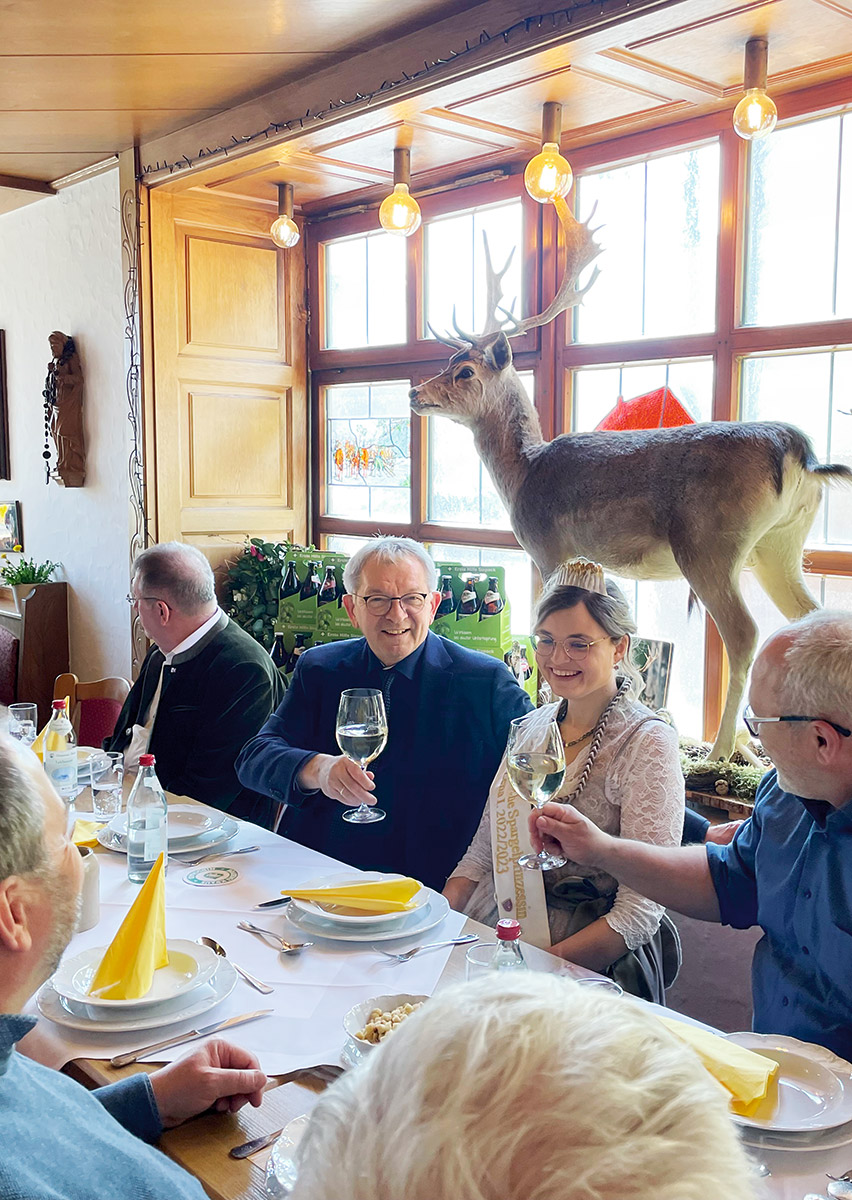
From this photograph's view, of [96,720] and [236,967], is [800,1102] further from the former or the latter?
[96,720]

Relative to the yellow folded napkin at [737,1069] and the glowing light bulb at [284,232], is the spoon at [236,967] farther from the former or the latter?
the glowing light bulb at [284,232]

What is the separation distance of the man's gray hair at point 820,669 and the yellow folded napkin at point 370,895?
2.02 ft

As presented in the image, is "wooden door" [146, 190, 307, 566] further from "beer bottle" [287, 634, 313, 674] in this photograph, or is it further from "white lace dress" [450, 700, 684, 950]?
"white lace dress" [450, 700, 684, 950]

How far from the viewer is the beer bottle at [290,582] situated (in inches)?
160

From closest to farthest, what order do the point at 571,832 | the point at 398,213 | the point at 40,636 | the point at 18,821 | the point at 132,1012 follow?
1. the point at 18,821
2. the point at 132,1012
3. the point at 571,832
4. the point at 398,213
5. the point at 40,636

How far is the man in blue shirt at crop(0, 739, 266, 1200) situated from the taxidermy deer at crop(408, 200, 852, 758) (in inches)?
79.5

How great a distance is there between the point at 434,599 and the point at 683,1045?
1954mm

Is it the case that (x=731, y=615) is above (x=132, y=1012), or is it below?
above

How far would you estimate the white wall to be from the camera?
14.3ft

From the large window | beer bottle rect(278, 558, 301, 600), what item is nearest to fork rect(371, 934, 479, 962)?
the large window

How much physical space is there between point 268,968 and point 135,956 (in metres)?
0.20

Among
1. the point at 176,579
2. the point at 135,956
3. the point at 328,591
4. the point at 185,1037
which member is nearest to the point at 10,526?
the point at 328,591

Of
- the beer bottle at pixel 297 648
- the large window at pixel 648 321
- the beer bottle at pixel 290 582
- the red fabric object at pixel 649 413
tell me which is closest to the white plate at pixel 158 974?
the large window at pixel 648 321

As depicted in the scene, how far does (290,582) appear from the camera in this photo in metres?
4.08
